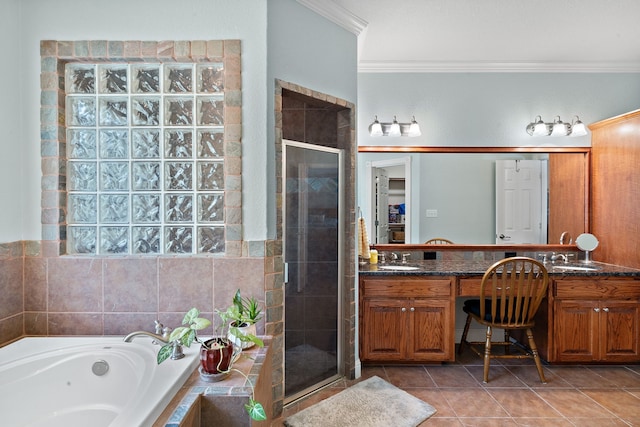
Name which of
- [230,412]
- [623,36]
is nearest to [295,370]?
[230,412]

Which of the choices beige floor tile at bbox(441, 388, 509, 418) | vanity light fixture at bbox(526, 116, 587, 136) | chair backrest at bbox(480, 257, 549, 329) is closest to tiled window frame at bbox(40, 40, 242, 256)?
beige floor tile at bbox(441, 388, 509, 418)

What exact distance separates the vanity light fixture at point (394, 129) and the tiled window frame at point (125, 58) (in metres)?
1.44

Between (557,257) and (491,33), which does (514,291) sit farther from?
(491,33)

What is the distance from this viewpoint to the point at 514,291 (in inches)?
100

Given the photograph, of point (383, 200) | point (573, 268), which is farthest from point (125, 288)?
point (573, 268)

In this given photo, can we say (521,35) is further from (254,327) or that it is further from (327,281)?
(254,327)

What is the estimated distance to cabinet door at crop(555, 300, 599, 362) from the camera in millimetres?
2623

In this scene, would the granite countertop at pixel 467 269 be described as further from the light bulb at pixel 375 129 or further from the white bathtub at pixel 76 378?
the white bathtub at pixel 76 378

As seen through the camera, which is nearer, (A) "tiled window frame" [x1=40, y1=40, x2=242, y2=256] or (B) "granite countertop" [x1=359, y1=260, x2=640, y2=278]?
(A) "tiled window frame" [x1=40, y1=40, x2=242, y2=256]

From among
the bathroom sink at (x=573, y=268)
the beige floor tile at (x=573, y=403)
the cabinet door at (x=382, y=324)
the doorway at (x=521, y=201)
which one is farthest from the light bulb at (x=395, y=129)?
the beige floor tile at (x=573, y=403)

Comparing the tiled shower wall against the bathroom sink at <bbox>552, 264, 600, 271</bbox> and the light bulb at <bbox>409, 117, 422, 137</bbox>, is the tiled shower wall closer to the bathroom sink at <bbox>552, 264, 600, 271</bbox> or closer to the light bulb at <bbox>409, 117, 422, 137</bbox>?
the light bulb at <bbox>409, 117, 422, 137</bbox>

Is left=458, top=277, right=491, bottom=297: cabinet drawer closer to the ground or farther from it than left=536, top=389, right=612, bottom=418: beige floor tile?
farther from it

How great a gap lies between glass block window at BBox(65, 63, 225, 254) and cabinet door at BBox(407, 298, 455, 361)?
5.15 feet

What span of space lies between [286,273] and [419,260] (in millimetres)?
1479
